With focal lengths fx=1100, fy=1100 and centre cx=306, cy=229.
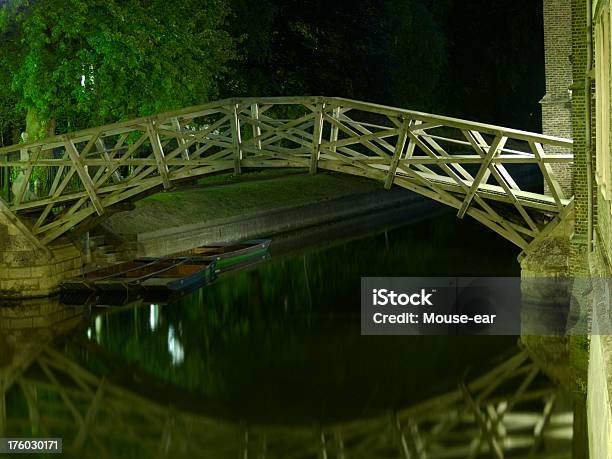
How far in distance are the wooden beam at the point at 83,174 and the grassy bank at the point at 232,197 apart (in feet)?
13.8

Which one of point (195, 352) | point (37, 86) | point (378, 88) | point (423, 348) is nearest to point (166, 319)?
point (195, 352)

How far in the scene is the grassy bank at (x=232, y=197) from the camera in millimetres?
28859

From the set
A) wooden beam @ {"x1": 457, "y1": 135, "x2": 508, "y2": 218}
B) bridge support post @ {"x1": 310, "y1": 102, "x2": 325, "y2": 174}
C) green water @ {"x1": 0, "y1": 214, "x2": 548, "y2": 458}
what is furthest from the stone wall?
wooden beam @ {"x1": 457, "y1": 135, "x2": 508, "y2": 218}

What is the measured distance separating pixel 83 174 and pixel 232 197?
11.3 meters

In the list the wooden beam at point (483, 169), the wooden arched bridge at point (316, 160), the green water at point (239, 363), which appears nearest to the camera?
the green water at point (239, 363)

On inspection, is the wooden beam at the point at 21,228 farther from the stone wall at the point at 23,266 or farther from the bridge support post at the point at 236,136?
the bridge support post at the point at 236,136

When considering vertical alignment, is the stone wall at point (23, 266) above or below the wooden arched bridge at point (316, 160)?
below

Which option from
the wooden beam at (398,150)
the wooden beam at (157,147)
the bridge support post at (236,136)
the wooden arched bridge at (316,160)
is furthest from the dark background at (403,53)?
the wooden beam at (398,150)

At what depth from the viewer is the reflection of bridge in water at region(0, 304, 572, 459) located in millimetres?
12297

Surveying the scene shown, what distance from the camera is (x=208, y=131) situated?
21828 mm

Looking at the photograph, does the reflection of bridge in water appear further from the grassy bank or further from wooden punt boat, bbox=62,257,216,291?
the grassy bank

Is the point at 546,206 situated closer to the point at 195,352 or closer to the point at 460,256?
the point at 195,352

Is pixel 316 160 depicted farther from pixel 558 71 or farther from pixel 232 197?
pixel 232 197

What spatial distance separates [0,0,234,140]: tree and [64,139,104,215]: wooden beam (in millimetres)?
3783
